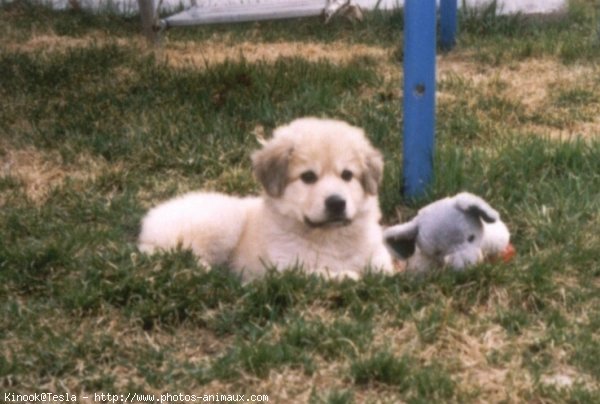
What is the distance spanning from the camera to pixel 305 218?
3.86m

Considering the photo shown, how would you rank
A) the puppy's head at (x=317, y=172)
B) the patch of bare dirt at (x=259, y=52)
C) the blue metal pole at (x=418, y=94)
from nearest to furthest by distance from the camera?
the puppy's head at (x=317, y=172)
the blue metal pole at (x=418, y=94)
the patch of bare dirt at (x=259, y=52)

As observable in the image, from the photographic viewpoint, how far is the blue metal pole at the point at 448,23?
6.98 m

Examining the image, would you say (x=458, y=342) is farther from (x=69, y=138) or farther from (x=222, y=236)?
(x=69, y=138)

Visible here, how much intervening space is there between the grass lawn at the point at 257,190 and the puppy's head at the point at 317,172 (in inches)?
12.0

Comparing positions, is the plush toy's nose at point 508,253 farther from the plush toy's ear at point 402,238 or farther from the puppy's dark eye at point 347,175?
the puppy's dark eye at point 347,175

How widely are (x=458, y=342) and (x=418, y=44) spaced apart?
149 cm

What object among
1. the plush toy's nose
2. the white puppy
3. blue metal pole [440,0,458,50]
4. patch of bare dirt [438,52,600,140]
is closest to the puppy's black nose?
the white puppy

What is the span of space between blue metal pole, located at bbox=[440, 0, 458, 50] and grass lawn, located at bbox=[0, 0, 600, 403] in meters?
0.14

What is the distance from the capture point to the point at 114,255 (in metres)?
3.78

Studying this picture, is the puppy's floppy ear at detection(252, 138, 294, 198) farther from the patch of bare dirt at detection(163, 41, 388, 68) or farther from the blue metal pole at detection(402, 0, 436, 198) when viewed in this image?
the patch of bare dirt at detection(163, 41, 388, 68)

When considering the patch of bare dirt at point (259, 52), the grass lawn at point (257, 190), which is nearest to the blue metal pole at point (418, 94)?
the grass lawn at point (257, 190)

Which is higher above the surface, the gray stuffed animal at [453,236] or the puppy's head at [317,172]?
the puppy's head at [317,172]

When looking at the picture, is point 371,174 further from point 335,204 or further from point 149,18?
point 149,18

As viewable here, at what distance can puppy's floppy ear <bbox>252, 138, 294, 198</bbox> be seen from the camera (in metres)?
3.88
